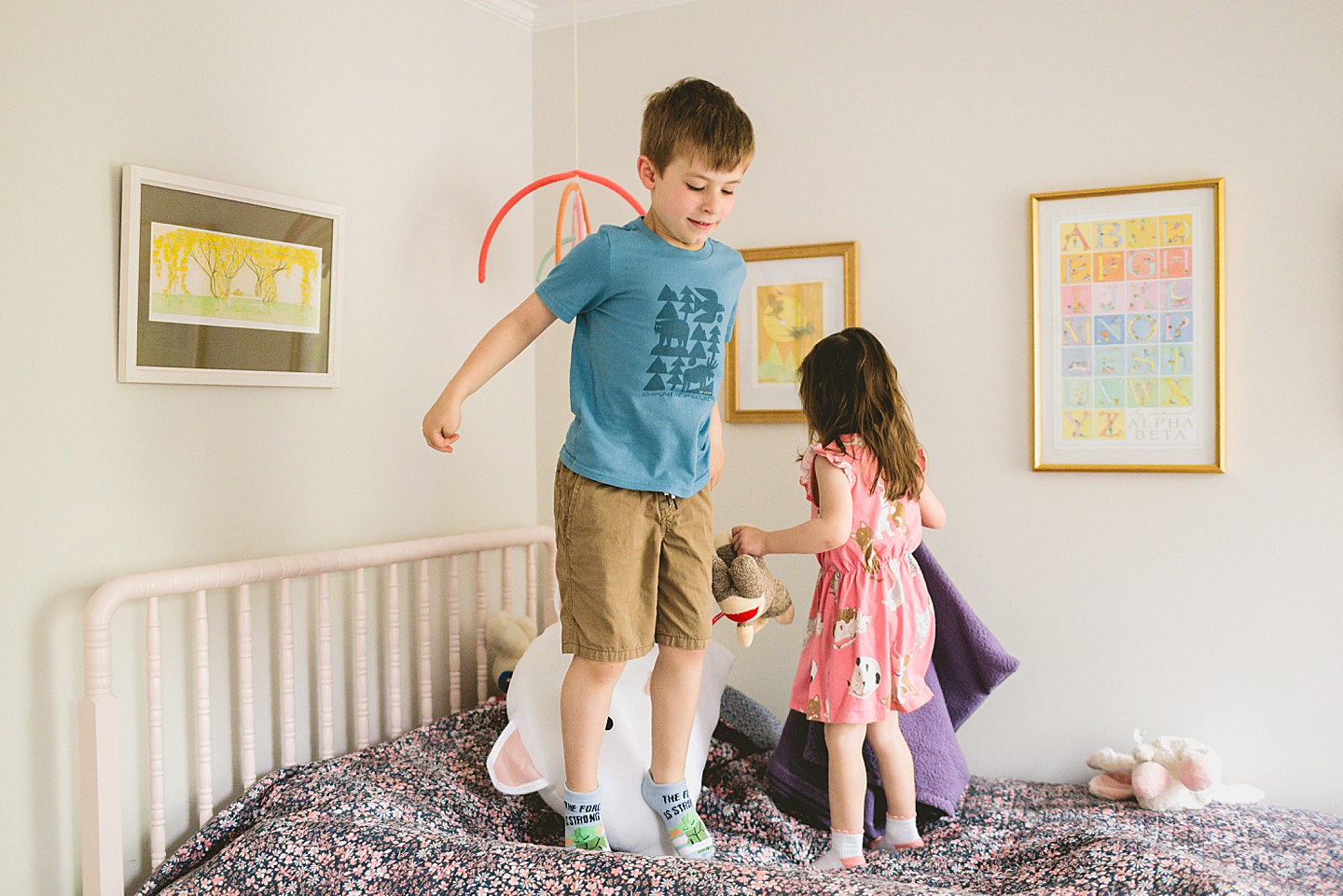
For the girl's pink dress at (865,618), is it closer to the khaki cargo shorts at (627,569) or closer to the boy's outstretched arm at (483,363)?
the khaki cargo shorts at (627,569)

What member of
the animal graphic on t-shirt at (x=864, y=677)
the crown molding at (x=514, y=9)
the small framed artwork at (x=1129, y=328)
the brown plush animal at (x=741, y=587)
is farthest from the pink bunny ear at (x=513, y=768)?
the crown molding at (x=514, y=9)

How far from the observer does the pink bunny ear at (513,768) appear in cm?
194

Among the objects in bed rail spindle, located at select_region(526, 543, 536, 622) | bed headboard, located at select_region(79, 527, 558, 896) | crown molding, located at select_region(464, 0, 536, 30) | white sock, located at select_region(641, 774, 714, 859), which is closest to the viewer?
bed headboard, located at select_region(79, 527, 558, 896)

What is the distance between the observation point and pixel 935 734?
2.07m

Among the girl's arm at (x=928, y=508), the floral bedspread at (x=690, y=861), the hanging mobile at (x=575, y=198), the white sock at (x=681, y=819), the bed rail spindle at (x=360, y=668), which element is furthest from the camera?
the hanging mobile at (x=575, y=198)

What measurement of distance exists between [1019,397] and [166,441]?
172 centimetres

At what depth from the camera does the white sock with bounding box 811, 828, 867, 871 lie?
1846 millimetres

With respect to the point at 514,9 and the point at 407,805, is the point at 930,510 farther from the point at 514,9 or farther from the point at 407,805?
the point at 514,9

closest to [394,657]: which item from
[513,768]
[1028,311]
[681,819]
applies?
[513,768]

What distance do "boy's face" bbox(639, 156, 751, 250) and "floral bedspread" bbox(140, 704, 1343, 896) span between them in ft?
3.07

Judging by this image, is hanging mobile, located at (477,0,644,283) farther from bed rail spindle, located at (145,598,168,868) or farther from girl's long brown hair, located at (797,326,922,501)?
bed rail spindle, located at (145,598,168,868)

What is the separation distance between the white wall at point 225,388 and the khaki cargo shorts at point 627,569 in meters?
0.73

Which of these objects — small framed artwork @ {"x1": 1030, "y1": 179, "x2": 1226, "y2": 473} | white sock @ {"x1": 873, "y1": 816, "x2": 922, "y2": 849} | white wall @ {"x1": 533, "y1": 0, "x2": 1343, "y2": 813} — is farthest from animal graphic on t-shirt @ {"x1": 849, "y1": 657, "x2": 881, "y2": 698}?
small framed artwork @ {"x1": 1030, "y1": 179, "x2": 1226, "y2": 473}

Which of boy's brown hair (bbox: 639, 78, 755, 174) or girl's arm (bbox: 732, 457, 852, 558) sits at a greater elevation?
boy's brown hair (bbox: 639, 78, 755, 174)
